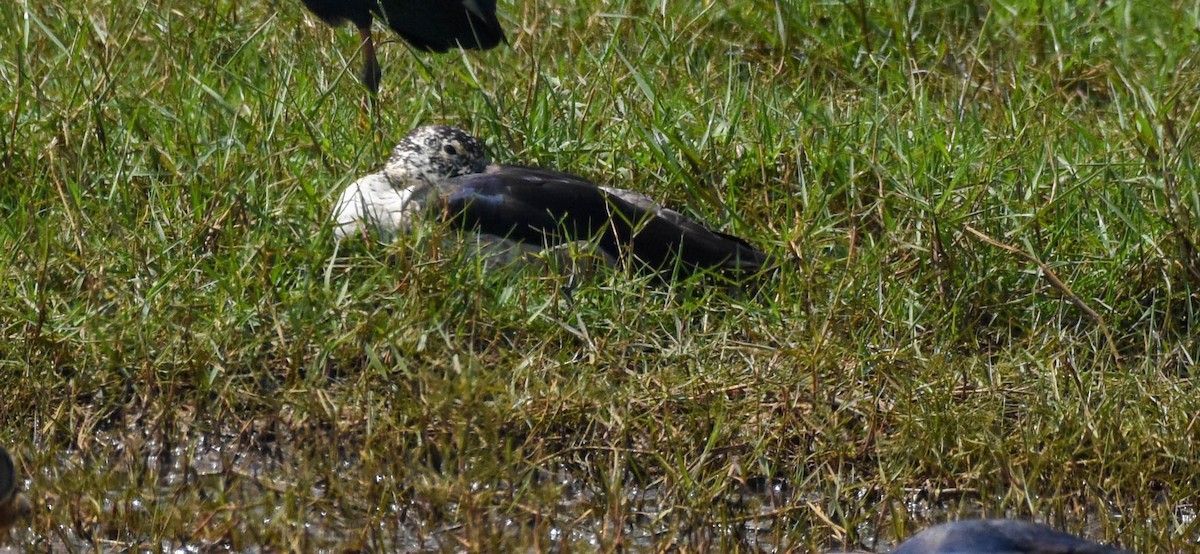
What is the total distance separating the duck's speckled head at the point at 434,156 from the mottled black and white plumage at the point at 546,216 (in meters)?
0.03

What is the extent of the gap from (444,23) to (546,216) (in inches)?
51.6

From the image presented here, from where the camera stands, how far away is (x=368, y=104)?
5703mm

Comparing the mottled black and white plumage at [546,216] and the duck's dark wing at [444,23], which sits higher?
the duck's dark wing at [444,23]

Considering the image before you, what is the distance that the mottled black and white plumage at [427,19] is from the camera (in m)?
5.93

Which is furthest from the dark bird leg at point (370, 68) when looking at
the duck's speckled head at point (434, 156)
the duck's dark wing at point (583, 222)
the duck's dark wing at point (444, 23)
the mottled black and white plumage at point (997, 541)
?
the mottled black and white plumage at point (997, 541)

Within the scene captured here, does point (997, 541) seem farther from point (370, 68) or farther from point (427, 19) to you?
point (427, 19)

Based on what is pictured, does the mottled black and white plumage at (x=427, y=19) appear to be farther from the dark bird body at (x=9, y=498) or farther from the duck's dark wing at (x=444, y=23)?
the dark bird body at (x=9, y=498)

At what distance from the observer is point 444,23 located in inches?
→ 236

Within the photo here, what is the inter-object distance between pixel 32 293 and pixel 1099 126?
3.39m

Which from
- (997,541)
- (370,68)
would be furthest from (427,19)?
(997,541)

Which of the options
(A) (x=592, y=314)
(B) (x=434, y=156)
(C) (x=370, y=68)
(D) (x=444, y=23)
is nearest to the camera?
(A) (x=592, y=314)

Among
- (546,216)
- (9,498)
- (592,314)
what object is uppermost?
(9,498)

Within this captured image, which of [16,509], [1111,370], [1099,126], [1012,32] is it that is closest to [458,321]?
[16,509]

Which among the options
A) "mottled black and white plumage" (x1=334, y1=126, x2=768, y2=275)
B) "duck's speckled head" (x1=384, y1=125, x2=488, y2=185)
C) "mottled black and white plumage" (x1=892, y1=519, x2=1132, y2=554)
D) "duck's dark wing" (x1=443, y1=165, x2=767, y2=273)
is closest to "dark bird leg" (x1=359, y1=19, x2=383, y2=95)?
"duck's speckled head" (x1=384, y1=125, x2=488, y2=185)
